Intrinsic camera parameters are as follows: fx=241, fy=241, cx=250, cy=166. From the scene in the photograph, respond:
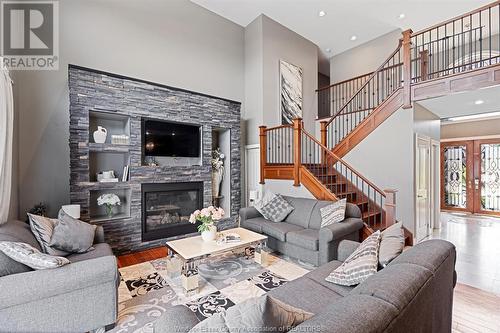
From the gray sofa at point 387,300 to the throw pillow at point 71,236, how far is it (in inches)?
81.3

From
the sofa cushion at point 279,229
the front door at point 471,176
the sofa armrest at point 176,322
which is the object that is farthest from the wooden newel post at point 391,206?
the front door at point 471,176

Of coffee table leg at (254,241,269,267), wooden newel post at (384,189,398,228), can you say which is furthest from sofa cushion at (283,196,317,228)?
wooden newel post at (384,189,398,228)

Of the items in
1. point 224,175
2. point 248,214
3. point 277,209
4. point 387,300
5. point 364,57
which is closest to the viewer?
point 387,300

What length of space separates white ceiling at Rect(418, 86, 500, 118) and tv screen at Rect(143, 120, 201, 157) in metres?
4.54

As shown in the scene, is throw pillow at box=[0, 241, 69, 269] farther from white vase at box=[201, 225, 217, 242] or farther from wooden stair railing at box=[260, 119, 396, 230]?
wooden stair railing at box=[260, 119, 396, 230]

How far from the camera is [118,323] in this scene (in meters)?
2.19

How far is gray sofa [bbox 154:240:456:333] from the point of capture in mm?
934

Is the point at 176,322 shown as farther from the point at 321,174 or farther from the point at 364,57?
the point at 364,57

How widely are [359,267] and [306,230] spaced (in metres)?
1.94

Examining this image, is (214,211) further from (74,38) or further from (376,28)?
(376,28)

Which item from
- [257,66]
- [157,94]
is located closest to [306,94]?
[257,66]

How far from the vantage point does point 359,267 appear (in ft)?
6.00

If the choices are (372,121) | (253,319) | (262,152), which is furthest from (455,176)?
(253,319)

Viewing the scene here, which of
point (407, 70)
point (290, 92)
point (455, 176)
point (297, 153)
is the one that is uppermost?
point (290, 92)
